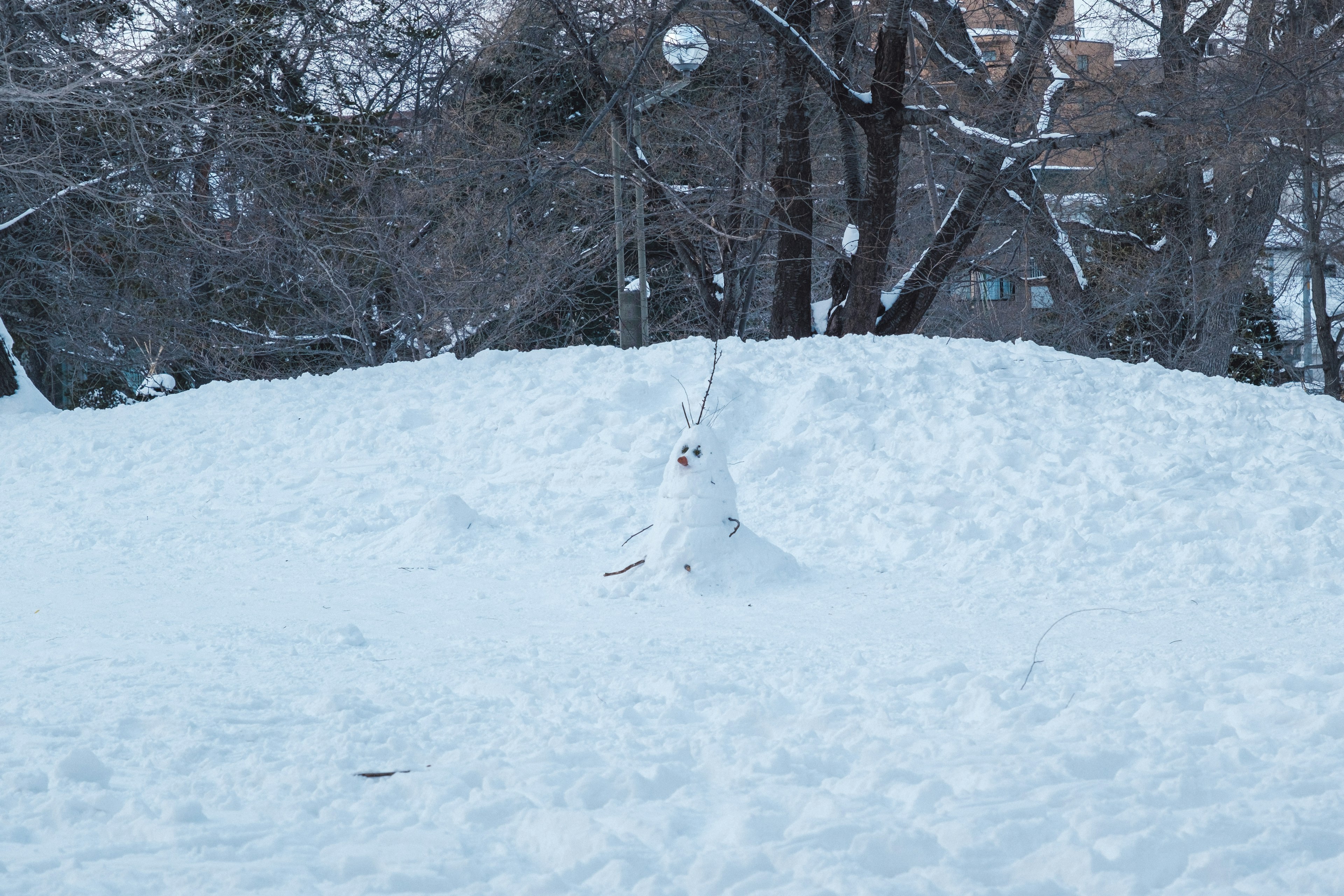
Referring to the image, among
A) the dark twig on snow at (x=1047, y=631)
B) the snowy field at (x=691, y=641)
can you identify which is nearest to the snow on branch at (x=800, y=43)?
the snowy field at (x=691, y=641)

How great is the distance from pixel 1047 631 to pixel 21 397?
1238 centimetres

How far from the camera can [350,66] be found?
17.7m

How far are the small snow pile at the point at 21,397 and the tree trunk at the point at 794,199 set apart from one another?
877 cm

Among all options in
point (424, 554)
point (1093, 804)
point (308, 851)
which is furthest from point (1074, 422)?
point (308, 851)

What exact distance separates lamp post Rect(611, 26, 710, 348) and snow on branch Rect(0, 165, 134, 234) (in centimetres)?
581

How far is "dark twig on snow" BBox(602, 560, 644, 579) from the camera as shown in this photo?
603cm

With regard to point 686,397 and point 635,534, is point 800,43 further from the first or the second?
point 635,534

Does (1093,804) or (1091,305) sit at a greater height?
(1091,305)

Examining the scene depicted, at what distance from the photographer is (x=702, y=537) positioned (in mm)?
5938

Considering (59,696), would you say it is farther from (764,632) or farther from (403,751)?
(764,632)

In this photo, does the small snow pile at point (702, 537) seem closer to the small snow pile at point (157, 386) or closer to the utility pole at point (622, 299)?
the utility pole at point (622, 299)

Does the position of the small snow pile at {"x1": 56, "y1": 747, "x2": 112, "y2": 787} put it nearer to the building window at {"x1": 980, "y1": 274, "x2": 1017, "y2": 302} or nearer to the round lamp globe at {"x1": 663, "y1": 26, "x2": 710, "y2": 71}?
the round lamp globe at {"x1": 663, "y1": 26, "x2": 710, "y2": 71}

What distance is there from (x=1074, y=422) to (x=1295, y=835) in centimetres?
508

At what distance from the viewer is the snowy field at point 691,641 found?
2.84 metres
